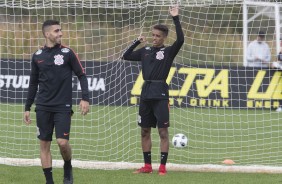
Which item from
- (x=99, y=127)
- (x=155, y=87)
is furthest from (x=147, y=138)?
(x=99, y=127)

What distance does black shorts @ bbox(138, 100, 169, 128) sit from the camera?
9867mm

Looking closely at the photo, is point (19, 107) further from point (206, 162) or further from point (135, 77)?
point (206, 162)

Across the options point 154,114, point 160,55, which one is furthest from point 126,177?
point 160,55

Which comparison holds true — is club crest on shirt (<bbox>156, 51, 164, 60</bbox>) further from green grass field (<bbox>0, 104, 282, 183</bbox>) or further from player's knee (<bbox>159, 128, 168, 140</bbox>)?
green grass field (<bbox>0, 104, 282, 183</bbox>)

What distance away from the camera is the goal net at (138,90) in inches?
456

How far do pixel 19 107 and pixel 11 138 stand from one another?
3.81 m

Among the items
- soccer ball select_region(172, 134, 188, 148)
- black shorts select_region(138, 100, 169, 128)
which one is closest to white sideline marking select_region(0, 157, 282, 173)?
black shorts select_region(138, 100, 169, 128)

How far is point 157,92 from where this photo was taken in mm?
9898

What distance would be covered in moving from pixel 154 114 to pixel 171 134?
4.01m

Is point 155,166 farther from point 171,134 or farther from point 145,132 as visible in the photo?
point 171,134

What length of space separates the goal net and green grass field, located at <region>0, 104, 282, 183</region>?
21mm

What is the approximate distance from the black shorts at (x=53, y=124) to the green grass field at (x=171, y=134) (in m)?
0.85

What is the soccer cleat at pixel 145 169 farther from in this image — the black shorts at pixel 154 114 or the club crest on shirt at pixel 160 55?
the club crest on shirt at pixel 160 55

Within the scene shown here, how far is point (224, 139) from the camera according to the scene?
1365 centimetres
